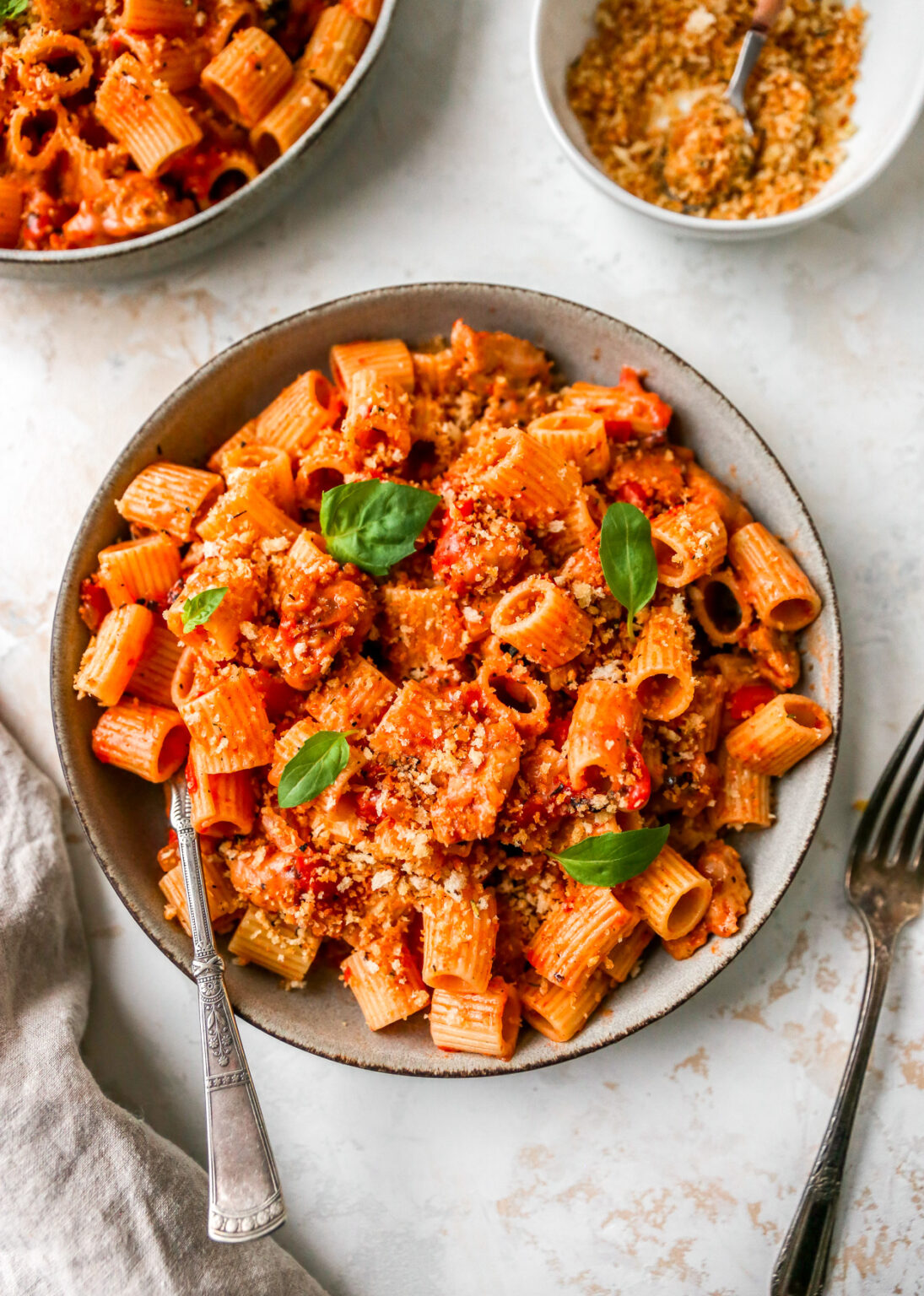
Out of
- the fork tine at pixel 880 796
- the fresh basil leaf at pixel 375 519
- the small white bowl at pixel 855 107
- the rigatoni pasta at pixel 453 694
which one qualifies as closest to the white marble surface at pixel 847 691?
the fork tine at pixel 880 796

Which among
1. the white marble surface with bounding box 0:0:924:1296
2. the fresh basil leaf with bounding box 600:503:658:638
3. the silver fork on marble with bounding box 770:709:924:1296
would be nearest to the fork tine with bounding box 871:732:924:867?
the silver fork on marble with bounding box 770:709:924:1296

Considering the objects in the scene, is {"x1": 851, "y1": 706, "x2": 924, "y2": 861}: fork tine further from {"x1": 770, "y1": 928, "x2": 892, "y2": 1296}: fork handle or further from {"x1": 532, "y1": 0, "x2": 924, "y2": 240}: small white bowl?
{"x1": 532, "y1": 0, "x2": 924, "y2": 240}: small white bowl

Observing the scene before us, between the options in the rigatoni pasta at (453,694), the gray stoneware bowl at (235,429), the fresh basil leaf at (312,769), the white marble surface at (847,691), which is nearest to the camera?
the fresh basil leaf at (312,769)

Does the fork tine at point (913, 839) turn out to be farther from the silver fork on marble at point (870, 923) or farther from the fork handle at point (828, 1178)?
the fork handle at point (828, 1178)

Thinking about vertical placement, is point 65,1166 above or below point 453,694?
below

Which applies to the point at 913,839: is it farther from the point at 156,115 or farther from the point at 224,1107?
the point at 156,115

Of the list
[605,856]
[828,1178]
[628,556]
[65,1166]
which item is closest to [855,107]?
[628,556]
